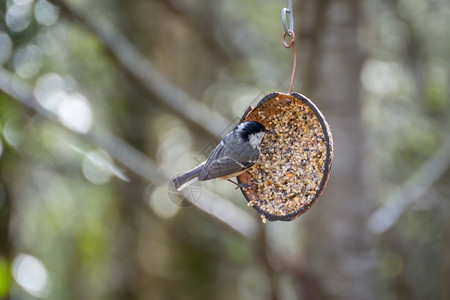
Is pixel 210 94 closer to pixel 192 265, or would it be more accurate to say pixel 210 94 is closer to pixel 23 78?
pixel 192 265

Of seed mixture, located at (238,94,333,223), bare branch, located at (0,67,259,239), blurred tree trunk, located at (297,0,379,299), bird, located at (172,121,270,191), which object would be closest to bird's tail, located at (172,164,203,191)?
bird, located at (172,121,270,191)

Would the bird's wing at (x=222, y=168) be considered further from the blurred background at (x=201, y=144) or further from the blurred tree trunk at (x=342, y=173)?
the blurred tree trunk at (x=342, y=173)

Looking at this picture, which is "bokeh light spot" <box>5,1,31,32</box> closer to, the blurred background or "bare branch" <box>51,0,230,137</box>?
the blurred background

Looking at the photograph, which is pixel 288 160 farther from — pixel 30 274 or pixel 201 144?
pixel 201 144

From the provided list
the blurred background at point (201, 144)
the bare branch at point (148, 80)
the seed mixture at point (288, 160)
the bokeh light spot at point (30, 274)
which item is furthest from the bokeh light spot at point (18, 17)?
the seed mixture at point (288, 160)

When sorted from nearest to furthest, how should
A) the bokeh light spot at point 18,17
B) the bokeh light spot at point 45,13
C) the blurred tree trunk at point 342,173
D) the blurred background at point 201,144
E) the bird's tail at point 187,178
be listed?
the bird's tail at point 187,178 < the bokeh light spot at point 18,17 < the bokeh light spot at point 45,13 < the blurred background at point 201,144 < the blurred tree trunk at point 342,173
